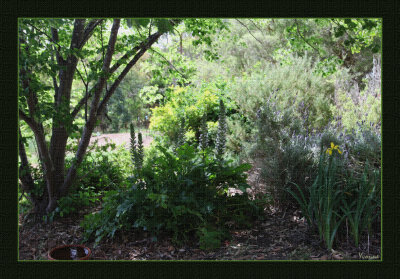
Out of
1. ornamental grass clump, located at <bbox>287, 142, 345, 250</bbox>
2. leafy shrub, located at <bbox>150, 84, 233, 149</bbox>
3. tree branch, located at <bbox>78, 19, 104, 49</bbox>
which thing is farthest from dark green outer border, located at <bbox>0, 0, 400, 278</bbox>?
leafy shrub, located at <bbox>150, 84, 233, 149</bbox>

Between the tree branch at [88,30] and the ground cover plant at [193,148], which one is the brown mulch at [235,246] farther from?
the tree branch at [88,30]

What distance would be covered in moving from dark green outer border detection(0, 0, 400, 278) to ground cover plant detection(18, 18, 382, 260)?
8 cm

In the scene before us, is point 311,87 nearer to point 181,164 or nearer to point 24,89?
point 181,164

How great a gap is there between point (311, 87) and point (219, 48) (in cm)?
135

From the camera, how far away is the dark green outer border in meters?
2.13

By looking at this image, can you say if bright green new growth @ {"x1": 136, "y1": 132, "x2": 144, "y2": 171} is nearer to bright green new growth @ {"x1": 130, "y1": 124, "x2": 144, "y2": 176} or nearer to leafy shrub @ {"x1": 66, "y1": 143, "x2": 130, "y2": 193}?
bright green new growth @ {"x1": 130, "y1": 124, "x2": 144, "y2": 176}

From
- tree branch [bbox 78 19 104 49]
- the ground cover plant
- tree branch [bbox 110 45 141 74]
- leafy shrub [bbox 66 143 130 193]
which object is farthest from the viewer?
leafy shrub [bbox 66 143 130 193]

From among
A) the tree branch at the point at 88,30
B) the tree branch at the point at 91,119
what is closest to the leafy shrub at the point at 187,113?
the tree branch at the point at 91,119
